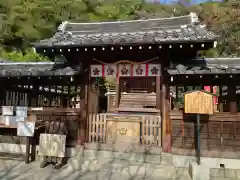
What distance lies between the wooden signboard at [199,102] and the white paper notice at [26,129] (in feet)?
16.8

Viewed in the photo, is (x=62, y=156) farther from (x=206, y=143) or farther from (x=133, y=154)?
(x=206, y=143)

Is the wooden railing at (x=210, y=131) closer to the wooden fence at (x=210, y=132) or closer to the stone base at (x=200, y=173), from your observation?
the wooden fence at (x=210, y=132)

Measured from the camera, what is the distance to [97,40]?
7.20 meters

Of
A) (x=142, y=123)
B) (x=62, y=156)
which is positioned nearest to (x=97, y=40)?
(x=142, y=123)

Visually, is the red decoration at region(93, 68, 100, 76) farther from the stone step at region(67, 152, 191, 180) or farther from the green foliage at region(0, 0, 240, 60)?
the green foliage at region(0, 0, 240, 60)

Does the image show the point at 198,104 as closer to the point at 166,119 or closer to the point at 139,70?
the point at 166,119

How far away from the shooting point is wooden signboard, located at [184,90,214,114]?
21.1 feet

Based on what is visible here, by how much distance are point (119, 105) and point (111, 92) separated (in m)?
4.11

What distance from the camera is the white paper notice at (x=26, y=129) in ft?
23.9

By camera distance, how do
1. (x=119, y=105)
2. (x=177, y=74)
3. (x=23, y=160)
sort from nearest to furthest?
(x=177, y=74) < (x=23, y=160) < (x=119, y=105)

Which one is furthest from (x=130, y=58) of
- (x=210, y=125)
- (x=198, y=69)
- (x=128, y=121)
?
(x=210, y=125)

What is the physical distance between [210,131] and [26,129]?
6166mm

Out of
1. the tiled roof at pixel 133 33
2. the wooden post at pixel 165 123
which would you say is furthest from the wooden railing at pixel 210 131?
the tiled roof at pixel 133 33

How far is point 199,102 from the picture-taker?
6.53m
